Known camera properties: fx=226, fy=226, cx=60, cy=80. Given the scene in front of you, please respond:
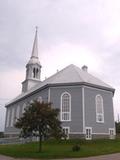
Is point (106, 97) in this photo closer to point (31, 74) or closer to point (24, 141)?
point (24, 141)

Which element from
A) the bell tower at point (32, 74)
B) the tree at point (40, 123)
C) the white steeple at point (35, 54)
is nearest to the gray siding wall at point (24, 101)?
the bell tower at point (32, 74)

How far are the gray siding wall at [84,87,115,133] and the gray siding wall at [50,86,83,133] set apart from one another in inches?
35.8

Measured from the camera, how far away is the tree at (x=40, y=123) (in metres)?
19.9

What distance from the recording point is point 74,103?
32.9m

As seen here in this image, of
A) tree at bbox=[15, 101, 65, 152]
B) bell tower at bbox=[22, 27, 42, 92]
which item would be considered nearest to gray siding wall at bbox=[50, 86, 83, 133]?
tree at bbox=[15, 101, 65, 152]

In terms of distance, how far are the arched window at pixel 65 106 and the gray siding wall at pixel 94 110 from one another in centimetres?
249

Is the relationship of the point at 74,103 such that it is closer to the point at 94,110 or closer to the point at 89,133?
the point at 94,110

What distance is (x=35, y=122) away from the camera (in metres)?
19.8

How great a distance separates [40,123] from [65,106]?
44.7 feet

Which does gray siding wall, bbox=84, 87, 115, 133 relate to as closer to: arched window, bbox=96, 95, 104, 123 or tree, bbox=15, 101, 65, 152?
arched window, bbox=96, 95, 104, 123

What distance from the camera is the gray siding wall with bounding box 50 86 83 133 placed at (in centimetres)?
3158

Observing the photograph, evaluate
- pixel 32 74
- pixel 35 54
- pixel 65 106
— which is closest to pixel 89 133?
pixel 65 106

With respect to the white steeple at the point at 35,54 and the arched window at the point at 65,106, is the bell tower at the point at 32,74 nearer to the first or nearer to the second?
the white steeple at the point at 35,54

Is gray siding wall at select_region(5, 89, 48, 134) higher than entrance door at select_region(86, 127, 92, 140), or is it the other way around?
gray siding wall at select_region(5, 89, 48, 134)
